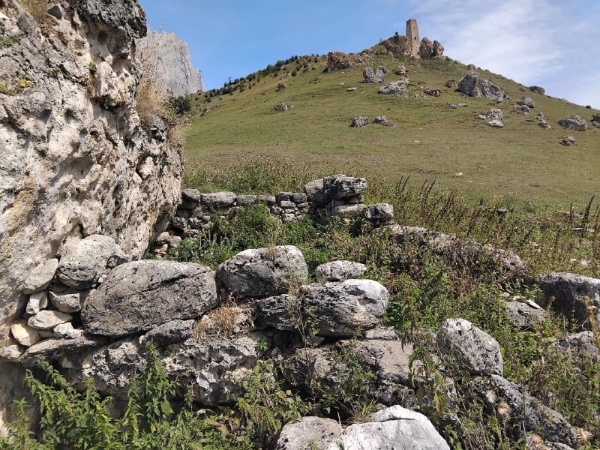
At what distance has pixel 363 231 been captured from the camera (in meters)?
9.15

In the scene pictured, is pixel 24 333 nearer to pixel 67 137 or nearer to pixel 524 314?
pixel 67 137

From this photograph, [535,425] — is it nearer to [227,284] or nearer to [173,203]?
[227,284]

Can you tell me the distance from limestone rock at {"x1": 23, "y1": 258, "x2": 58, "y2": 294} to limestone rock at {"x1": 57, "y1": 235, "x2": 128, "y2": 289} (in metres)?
0.10

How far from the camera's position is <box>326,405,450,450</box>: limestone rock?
3520 mm

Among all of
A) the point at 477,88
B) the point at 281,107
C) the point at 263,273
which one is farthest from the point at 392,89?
the point at 263,273

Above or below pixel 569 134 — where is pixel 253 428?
below

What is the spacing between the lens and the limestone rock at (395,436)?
3.52m

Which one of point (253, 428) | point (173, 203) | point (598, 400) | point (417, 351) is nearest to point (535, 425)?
point (598, 400)

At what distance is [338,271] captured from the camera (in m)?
6.57

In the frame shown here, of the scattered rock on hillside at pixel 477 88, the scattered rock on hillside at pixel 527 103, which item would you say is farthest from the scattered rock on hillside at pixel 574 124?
the scattered rock on hillside at pixel 477 88

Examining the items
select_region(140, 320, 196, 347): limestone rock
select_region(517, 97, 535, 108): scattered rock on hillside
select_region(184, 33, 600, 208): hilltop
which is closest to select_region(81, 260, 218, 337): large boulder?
select_region(140, 320, 196, 347): limestone rock

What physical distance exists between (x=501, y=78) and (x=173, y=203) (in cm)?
6415

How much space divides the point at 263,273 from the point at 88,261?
2.34 m

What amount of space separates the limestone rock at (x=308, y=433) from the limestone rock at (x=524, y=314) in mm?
3368
